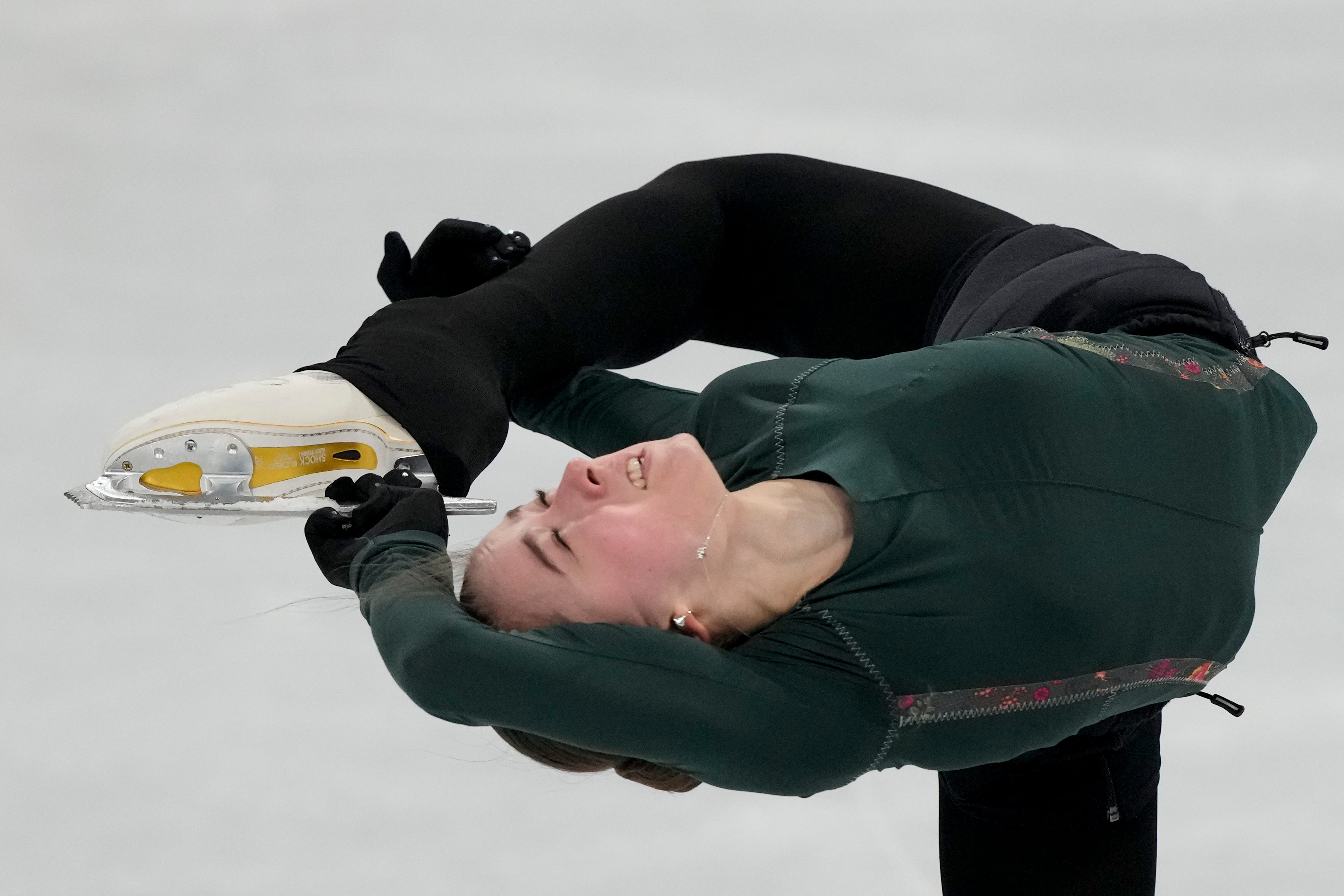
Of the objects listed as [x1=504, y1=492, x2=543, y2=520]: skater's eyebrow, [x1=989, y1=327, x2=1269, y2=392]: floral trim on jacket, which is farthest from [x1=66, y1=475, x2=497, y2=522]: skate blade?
[x1=989, y1=327, x2=1269, y2=392]: floral trim on jacket

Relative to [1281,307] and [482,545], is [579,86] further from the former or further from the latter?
[482,545]

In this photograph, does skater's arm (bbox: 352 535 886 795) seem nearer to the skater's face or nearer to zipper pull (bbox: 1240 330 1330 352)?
the skater's face

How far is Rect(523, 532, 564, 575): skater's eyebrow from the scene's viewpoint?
158 cm

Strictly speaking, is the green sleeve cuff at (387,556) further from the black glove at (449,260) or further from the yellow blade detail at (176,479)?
the black glove at (449,260)

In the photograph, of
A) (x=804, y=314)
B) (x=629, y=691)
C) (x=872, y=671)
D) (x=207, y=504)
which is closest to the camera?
(x=629, y=691)

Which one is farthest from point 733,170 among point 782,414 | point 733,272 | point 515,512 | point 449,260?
point 515,512

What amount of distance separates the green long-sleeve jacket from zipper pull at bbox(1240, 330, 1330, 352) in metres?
0.13

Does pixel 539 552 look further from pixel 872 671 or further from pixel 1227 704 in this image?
pixel 1227 704

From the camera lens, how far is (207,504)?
69.6 inches

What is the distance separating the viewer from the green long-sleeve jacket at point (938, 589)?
1.46 m

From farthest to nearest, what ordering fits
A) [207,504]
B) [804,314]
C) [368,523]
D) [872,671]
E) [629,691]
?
[804,314] < [207,504] < [368,523] < [872,671] < [629,691]

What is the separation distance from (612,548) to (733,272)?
76cm

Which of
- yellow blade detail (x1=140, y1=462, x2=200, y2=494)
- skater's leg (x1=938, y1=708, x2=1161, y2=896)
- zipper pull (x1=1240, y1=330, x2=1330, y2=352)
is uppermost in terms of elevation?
zipper pull (x1=1240, y1=330, x2=1330, y2=352)

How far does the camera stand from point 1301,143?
2951 mm
